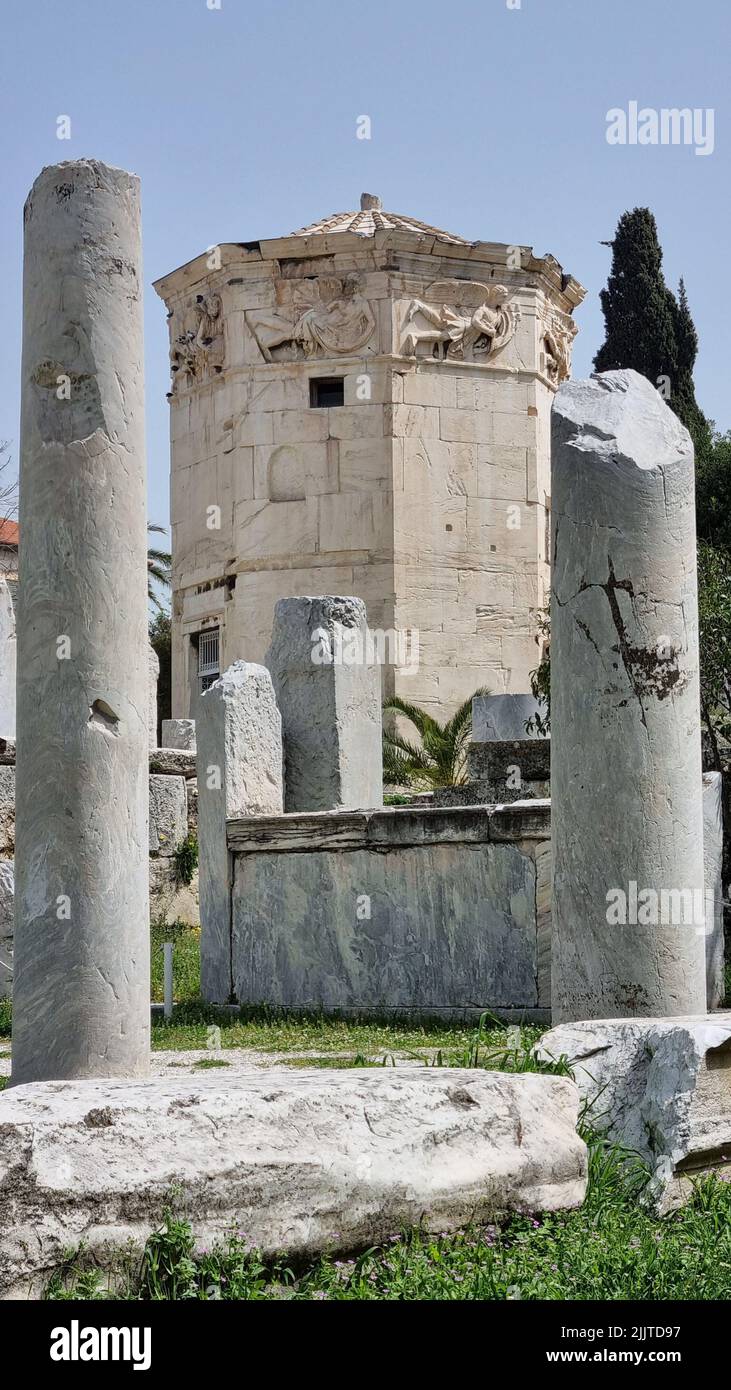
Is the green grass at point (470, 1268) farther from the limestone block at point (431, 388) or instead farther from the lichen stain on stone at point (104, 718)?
the limestone block at point (431, 388)

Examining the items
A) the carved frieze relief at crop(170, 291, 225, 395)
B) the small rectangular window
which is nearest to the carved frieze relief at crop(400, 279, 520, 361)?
the small rectangular window

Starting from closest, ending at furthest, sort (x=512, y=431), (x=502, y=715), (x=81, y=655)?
(x=81, y=655) < (x=502, y=715) < (x=512, y=431)

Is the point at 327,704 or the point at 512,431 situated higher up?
the point at 512,431

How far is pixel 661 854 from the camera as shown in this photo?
7.32m

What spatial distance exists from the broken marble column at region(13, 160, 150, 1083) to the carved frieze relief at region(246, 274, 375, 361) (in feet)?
67.6

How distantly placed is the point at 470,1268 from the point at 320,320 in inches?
970

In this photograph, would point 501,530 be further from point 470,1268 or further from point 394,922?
point 470,1268

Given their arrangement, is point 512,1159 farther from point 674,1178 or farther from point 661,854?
point 661,854

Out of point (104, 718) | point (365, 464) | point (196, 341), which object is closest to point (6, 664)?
point (365, 464)

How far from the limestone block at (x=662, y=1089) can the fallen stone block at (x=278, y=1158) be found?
0.58m

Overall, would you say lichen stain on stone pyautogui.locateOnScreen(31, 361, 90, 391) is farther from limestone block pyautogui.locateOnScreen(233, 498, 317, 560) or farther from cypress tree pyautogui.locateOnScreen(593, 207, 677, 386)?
cypress tree pyautogui.locateOnScreen(593, 207, 677, 386)

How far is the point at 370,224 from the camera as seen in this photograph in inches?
1115

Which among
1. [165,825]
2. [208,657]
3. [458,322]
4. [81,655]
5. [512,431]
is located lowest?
[165,825]

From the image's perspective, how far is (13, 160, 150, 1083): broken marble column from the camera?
23.4 feet
